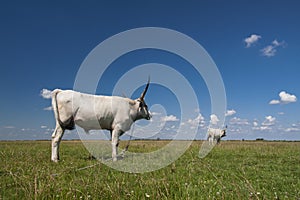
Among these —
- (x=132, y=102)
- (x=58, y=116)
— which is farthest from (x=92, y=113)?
(x=132, y=102)

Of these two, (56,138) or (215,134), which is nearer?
(56,138)

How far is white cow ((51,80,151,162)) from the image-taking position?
9664 millimetres

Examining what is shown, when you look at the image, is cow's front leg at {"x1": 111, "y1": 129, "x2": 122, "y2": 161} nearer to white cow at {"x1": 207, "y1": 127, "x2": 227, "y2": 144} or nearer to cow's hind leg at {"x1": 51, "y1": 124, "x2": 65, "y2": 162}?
cow's hind leg at {"x1": 51, "y1": 124, "x2": 65, "y2": 162}

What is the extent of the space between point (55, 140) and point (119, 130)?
2.56 m

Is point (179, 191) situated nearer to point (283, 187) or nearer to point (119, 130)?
point (283, 187)

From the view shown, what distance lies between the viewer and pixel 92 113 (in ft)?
33.2

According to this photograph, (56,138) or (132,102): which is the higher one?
(132,102)

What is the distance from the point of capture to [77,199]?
389cm

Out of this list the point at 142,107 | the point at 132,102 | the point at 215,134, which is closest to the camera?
the point at 132,102

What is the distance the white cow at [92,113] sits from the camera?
9664 mm

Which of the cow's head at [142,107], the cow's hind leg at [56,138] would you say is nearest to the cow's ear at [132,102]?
the cow's head at [142,107]

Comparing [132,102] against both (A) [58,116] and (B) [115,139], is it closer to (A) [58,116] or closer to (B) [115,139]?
Result: (B) [115,139]

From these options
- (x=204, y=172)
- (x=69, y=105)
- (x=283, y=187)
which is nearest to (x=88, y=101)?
(x=69, y=105)

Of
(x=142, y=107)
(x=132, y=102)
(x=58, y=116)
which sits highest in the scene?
(x=132, y=102)
